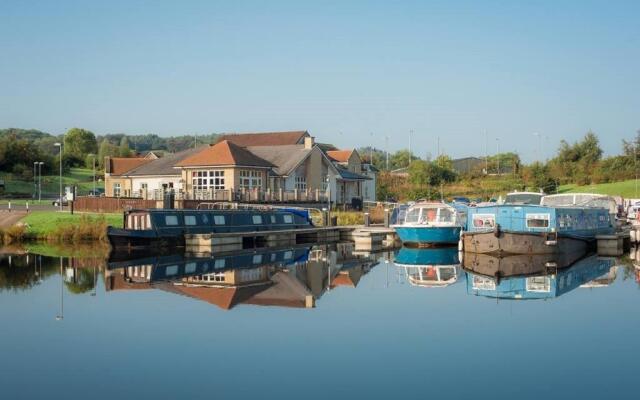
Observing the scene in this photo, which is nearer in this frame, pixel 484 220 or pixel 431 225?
pixel 484 220

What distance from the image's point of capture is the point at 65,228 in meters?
43.6

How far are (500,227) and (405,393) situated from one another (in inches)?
880

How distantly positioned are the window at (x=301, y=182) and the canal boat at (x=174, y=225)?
1684cm

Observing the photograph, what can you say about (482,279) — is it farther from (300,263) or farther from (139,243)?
(139,243)

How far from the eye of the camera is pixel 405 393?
1320 centimetres

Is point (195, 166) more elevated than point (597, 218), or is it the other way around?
point (195, 166)

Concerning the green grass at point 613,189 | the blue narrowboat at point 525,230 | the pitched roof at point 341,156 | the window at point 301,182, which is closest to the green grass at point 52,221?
the blue narrowboat at point 525,230

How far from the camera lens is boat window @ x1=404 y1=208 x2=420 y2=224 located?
42497 mm

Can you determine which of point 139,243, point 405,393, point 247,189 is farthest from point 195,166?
point 405,393

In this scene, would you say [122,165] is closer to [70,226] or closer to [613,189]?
[70,226]

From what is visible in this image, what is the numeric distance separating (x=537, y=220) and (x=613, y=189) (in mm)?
45541

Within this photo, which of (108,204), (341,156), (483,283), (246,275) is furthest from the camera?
(341,156)

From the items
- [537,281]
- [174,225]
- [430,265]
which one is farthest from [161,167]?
[537,281]

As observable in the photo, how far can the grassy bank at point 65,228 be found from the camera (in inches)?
1705
